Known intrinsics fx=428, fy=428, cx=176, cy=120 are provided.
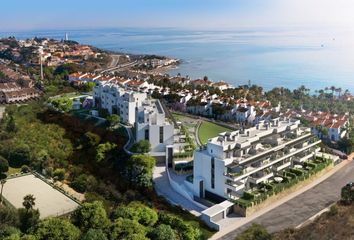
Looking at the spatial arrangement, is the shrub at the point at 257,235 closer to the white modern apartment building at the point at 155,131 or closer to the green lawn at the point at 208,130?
the white modern apartment building at the point at 155,131

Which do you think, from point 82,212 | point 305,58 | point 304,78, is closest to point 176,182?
point 82,212

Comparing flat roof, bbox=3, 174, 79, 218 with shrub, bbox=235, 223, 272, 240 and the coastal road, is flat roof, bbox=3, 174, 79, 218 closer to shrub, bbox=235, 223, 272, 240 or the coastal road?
shrub, bbox=235, 223, 272, 240

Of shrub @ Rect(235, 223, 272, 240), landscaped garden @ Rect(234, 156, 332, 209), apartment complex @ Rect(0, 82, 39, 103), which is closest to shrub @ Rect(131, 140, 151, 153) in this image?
landscaped garden @ Rect(234, 156, 332, 209)

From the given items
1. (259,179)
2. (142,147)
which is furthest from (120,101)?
(259,179)

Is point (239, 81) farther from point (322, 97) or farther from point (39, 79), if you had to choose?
point (39, 79)

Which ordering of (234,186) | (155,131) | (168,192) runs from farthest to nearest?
(155,131)
(168,192)
(234,186)

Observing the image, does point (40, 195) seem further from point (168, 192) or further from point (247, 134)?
point (247, 134)

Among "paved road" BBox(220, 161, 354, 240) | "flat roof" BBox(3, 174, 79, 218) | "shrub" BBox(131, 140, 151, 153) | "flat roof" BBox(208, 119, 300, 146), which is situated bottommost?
"paved road" BBox(220, 161, 354, 240)
